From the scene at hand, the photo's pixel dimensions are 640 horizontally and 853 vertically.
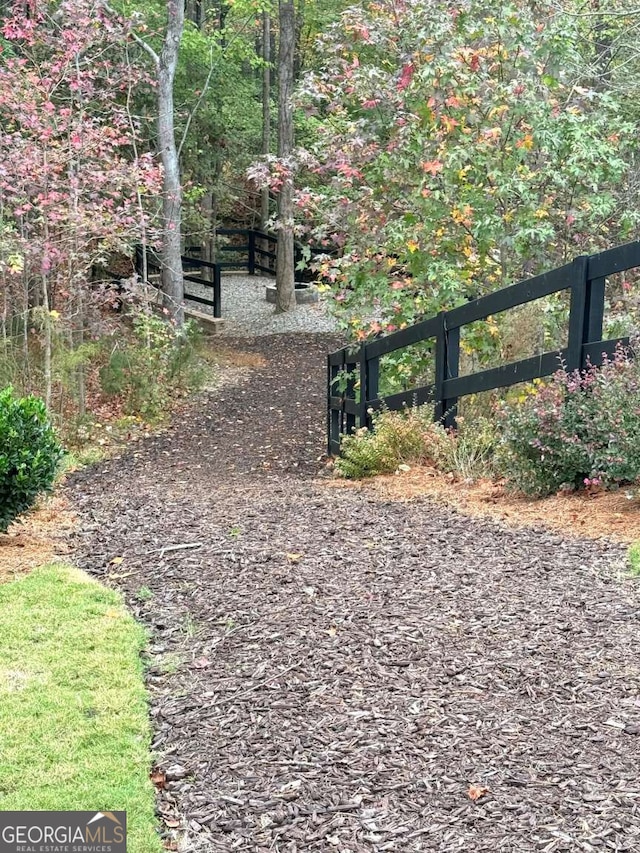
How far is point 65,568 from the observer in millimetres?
4777

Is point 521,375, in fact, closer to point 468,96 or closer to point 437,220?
point 437,220

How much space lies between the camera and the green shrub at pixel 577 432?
4992 millimetres

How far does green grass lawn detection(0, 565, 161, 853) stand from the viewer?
268 cm

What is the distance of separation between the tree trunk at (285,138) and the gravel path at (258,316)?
46 cm

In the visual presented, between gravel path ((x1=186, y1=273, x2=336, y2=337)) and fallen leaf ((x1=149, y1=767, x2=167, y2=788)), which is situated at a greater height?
gravel path ((x1=186, y1=273, x2=336, y2=337))

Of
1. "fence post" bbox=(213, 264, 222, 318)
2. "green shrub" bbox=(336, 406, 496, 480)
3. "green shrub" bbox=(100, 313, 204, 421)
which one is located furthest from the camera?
"fence post" bbox=(213, 264, 222, 318)

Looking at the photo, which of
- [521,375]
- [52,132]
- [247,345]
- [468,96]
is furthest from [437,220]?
[247,345]

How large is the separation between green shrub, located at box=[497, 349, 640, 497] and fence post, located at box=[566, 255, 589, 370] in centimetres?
11

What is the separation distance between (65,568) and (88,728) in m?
1.83

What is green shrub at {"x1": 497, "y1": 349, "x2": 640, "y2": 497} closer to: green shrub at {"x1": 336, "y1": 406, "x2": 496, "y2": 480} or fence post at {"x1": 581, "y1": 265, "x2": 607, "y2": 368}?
fence post at {"x1": 581, "y1": 265, "x2": 607, "y2": 368}

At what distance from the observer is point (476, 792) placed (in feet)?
8.43

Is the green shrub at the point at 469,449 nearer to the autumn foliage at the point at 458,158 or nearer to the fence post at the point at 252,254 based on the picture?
the autumn foliage at the point at 458,158

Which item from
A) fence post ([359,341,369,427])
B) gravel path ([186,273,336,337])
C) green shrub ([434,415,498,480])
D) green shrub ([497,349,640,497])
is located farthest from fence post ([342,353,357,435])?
gravel path ([186,273,336,337])

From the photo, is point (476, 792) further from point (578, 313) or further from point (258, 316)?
point (258, 316)
